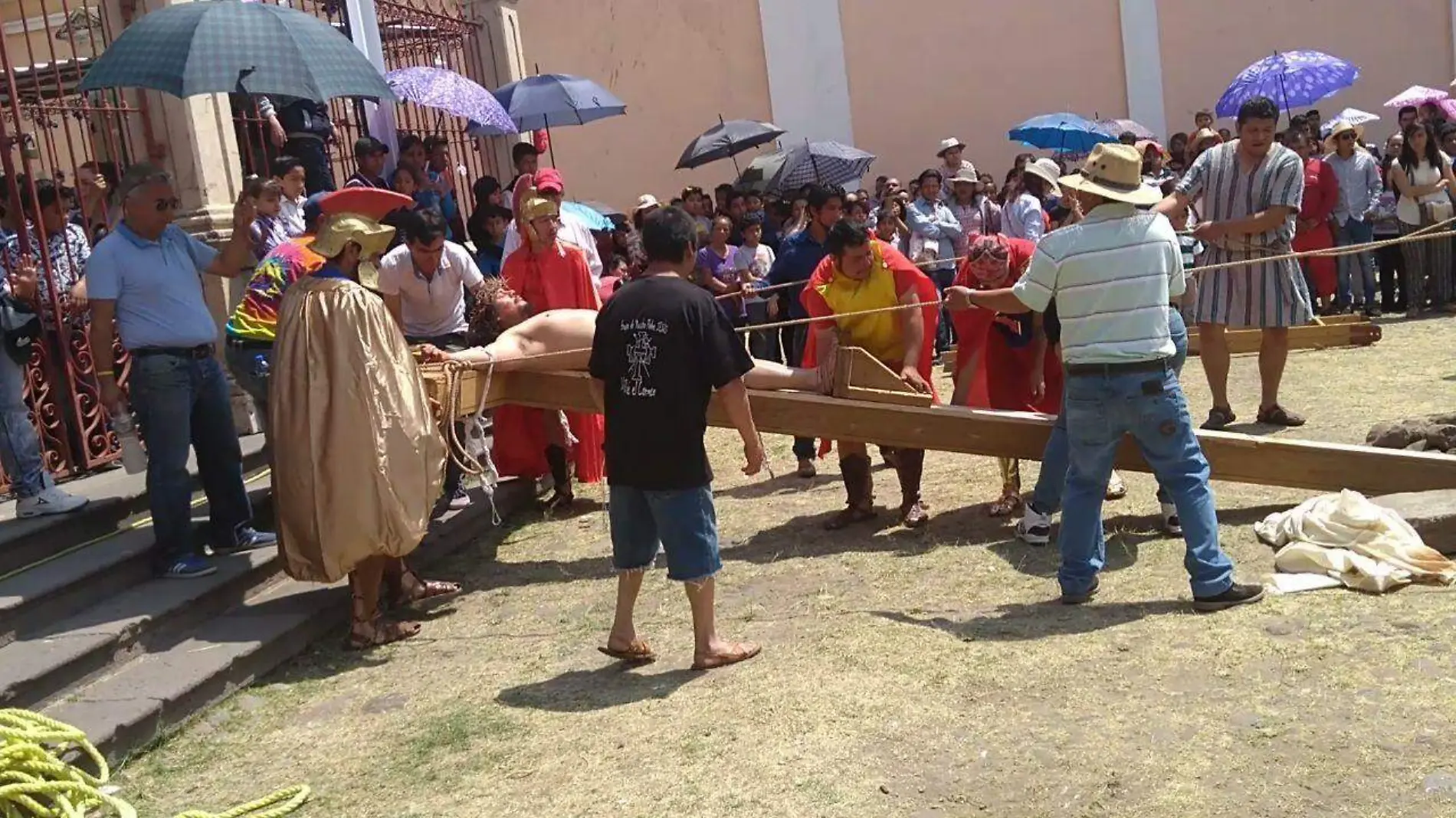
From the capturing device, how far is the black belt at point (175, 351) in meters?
6.04

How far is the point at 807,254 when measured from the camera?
8.27 metres

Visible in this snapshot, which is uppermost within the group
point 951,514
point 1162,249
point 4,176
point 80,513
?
point 4,176

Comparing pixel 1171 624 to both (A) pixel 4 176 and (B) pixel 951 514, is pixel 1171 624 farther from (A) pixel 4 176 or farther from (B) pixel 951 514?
(A) pixel 4 176

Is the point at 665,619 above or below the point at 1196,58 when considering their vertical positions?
below

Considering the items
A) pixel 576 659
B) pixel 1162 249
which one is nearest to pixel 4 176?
pixel 576 659

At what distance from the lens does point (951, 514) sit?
7125mm

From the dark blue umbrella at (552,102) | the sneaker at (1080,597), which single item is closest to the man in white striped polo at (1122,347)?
the sneaker at (1080,597)

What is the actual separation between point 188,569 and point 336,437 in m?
1.03

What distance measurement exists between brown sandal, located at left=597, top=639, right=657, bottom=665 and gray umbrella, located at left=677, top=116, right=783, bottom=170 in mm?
9951

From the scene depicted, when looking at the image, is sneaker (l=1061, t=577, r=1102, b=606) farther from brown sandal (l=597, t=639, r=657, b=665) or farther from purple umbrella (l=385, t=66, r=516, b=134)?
purple umbrella (l=385, t=66, r=516, b=134)

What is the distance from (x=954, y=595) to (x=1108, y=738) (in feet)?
5.40

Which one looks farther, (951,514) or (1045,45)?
(1045,45)

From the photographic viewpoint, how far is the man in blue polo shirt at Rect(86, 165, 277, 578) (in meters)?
6.01

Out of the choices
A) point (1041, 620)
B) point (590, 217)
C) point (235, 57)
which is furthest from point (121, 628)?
point (590, 217)
